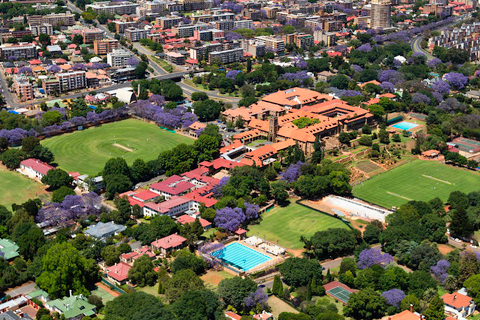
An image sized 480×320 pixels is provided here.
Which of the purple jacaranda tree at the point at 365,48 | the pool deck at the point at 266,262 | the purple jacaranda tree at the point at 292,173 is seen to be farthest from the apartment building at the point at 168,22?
the pool deck at the point at 266,262

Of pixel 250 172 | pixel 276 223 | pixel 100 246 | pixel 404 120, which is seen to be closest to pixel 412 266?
pixel 276 223

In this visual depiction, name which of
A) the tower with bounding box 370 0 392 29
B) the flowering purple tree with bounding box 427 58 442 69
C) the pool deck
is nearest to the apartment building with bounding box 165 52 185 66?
the flowering purple tree with bounding box 427 58 442 69

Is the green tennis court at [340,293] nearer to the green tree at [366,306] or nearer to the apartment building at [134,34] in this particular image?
the green tree at [366,306]

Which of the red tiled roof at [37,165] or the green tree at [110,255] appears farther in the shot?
the red tiled roof at [37,165]

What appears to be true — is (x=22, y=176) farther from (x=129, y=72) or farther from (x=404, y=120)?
(x=404, y=120)

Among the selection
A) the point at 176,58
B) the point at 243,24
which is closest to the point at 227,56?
A: the point at 176,58

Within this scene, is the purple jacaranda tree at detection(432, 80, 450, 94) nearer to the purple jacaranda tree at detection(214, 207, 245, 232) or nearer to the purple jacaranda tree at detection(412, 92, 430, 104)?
the purple jacaranda tree at detection(412, 92, 430, 104)

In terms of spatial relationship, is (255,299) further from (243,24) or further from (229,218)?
(243,24)
